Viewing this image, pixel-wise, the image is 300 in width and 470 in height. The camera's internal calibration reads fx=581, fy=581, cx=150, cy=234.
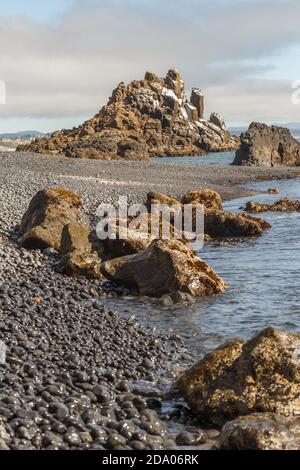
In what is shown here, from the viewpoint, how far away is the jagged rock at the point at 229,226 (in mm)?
28766

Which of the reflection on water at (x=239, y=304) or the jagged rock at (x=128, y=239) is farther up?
the jagged rock at (x=128, y=239)

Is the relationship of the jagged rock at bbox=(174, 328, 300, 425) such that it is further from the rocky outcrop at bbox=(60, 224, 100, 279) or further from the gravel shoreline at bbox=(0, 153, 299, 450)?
the rocky outcrop at bbox=(60, 224, 100, 279)

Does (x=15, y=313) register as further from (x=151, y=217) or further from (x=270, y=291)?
(x=151, y=217)

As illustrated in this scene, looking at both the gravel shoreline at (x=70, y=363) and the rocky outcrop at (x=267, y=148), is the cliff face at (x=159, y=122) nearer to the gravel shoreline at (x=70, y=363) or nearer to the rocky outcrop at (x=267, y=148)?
the rocky outcrop at (x=267, y=148)

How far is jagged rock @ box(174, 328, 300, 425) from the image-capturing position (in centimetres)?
935

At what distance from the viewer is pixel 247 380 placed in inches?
380

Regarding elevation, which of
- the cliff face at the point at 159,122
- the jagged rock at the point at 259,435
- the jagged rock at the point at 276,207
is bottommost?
the jagged rock at the point at 259,435

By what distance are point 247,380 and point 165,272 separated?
8062mm

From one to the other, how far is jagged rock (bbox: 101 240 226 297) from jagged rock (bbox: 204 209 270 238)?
10479 mm

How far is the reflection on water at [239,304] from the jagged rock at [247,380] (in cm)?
280

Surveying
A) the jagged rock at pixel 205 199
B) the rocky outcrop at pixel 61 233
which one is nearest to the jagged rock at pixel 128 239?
the rocky outcrop at pixel 61 233

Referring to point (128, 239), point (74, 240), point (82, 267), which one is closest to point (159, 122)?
point (128, 239)

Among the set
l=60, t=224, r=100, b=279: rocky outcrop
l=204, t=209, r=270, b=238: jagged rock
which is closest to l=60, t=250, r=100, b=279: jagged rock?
l=60, t=224, r=100, b=279: rocky outcrop
